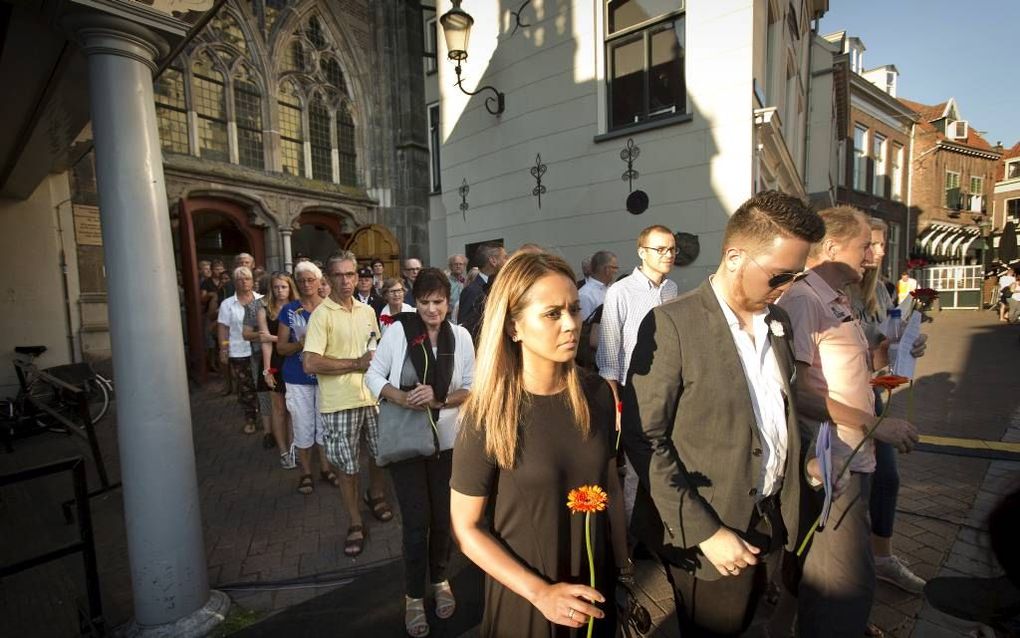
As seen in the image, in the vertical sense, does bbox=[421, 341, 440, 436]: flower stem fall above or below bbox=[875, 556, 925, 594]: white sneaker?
above

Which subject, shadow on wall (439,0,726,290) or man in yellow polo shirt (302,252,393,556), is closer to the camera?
man in yellow polo shirt (302,252,393,556)

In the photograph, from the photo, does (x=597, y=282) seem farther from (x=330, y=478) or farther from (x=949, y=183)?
(x=949, y=183)

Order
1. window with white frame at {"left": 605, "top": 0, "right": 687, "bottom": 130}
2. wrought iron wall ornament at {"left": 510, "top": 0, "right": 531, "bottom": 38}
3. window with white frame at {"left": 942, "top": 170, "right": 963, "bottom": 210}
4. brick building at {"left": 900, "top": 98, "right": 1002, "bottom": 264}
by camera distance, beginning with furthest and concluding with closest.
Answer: window with white frame at {"left": 942, "top": 170, "right": 963, "bottom": 210} < brick building at {"left": 900, "top": 98, "right": 1002, "bottom": 264} < wrought iron wall ornament at {"left": 510, "top": 0, "right": 531, "bottom": 38} < window with white frame at {"left": 605, "top": 0, "right": 687, "bottom": 130}

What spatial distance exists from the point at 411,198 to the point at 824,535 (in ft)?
48.5

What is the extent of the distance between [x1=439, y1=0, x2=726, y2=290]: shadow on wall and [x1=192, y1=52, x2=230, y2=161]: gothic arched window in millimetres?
6354

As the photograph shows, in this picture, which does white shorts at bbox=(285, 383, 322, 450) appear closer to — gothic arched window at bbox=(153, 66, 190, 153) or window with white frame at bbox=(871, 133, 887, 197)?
gothic arched window at bbox=(153, 66, 190, 153)

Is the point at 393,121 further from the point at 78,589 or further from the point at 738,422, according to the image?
the point at 738,422

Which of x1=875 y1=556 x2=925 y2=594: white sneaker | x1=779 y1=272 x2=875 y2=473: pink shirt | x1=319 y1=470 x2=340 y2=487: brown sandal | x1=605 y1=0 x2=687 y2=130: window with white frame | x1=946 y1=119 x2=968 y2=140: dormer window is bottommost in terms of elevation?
x1=319 y1=470 x2=340 y2=487: brown sandal

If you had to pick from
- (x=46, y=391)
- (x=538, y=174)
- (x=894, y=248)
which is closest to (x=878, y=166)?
(x=894, y=248)

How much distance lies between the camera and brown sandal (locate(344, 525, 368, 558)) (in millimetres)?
3236

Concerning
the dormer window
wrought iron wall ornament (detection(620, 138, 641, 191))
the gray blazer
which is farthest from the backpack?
the dormer window

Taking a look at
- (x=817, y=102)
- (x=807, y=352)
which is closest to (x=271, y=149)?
(x=807, y=352)

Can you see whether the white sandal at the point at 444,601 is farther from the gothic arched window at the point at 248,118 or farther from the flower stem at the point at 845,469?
the gothic arched window at the point at 248,118

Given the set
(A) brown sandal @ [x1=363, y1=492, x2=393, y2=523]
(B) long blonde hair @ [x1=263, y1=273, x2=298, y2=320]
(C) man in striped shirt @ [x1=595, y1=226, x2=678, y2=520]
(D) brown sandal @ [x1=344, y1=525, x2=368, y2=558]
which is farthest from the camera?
(B) long blonde hair @ [x1=263, y1=273, x2=298, y2=320]
